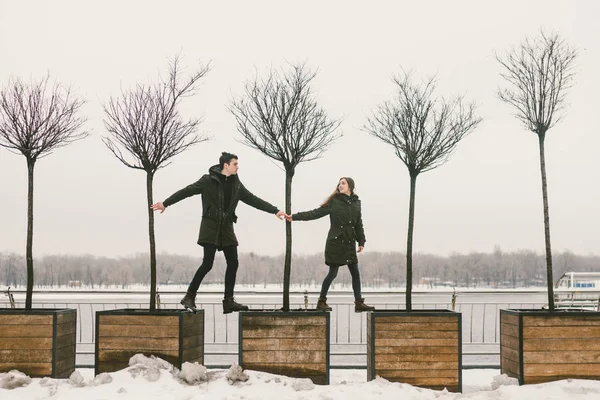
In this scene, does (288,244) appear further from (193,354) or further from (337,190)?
(193,354)

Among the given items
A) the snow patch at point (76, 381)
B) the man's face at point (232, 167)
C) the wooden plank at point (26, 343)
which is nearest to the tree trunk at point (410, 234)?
the man's face at point (232, 167)

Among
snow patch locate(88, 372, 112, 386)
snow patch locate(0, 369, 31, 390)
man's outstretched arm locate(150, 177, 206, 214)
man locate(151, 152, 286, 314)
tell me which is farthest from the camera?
man's outstretched arm locate(150, 177, 206, 214)

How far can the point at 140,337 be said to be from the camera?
24.7 feet

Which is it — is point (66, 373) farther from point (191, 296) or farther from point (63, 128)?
point (63, 128)

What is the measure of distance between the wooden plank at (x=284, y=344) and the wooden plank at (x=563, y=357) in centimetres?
230

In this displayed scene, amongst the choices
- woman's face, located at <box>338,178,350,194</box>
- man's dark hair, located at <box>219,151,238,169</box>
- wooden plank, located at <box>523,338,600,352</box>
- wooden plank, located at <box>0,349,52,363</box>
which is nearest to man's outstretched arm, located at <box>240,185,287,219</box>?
man's dark hair, located at <box>219,151,238,169</box>

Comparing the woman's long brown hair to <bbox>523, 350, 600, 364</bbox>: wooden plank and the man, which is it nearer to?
the man

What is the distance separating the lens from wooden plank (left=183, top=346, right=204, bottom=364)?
24.7ft

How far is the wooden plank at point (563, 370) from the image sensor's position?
24.4ft

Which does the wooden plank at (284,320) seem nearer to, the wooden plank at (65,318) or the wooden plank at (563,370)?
the wooden plank at (65,318)

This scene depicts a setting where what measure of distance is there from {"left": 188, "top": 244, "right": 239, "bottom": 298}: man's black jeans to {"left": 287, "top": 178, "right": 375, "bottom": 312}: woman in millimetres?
815

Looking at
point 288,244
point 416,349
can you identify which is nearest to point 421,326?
point 416,349

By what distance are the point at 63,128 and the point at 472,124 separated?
5.28 metres

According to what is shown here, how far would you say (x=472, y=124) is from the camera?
→ 28.0 ft
